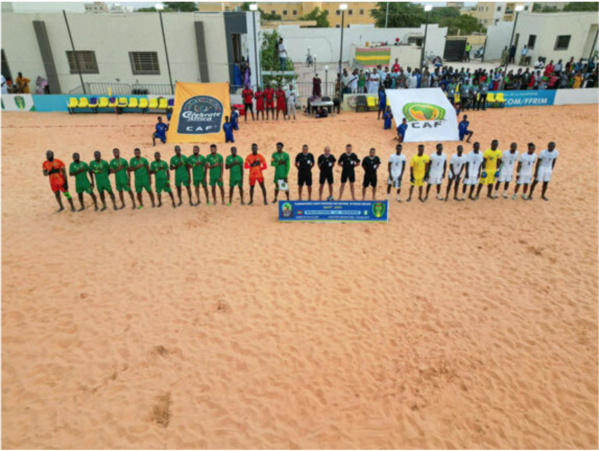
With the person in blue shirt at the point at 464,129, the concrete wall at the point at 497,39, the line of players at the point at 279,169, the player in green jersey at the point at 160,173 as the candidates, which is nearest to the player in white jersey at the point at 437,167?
the line of players at the point at 279,169

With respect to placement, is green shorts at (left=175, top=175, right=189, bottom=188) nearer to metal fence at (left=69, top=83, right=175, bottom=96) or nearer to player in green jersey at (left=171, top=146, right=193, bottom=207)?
player in green jersey at (left=171, top=146, right=193, bottom=207)

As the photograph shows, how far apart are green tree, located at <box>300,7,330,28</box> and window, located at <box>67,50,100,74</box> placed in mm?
44728

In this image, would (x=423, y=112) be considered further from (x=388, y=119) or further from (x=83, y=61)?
(x=83, y=61)

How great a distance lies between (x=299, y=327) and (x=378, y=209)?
4.30m

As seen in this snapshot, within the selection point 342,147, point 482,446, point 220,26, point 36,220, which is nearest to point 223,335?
point 482,446

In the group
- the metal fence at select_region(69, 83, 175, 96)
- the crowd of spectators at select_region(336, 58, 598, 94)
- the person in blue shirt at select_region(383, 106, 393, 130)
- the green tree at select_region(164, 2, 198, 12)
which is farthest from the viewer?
the green tree at select_region(164, 2, 198, 12)

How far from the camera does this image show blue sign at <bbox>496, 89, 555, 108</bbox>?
19812 millimetres

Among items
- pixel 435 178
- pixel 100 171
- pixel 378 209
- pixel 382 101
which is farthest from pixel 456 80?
pixel 100 171

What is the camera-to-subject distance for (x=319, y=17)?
6000 cm

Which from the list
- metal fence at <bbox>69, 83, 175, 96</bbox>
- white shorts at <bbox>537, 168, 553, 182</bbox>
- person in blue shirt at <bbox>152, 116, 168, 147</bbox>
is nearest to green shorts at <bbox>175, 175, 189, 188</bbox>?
person in blue shirt at <bbox>152, 116, 168, 147</bbox>

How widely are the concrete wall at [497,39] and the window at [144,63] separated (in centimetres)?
3284

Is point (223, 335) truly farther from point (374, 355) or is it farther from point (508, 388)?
point (508, 388)

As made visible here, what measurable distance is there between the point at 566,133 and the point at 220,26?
56.0ft

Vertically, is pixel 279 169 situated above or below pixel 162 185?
above
